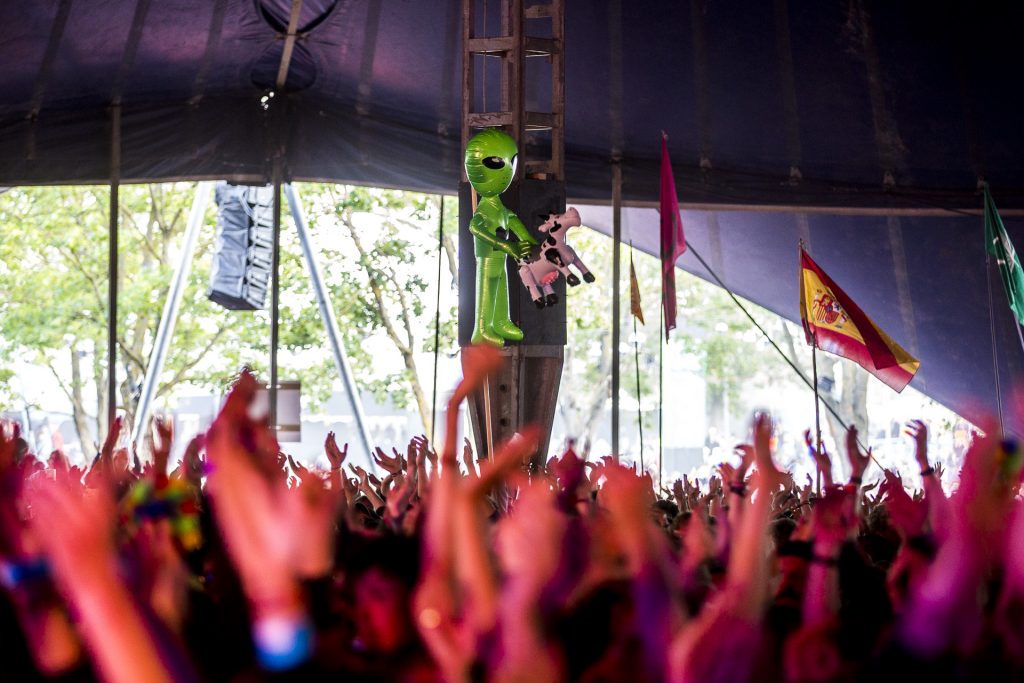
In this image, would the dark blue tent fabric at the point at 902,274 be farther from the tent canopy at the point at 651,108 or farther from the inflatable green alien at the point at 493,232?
the inflatable green alien at the point at 493,232

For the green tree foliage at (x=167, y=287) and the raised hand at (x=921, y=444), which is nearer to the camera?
the raised hand at (x=921, y=444)

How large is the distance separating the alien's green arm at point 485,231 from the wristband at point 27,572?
3775 mm

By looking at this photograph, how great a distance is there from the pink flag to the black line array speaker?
3329mm

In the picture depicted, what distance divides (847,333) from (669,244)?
3.43ft

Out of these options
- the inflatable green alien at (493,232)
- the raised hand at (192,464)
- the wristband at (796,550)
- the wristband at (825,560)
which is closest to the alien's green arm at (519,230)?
the inflatable green alien at (493,232)

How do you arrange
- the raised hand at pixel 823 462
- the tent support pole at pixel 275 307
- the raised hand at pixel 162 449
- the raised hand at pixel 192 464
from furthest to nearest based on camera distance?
the tent support pole at pixel 275 307, the raised hand at pixel 192 464, the raised hand at pixel 823 462, the raised hand at pixel 162 449

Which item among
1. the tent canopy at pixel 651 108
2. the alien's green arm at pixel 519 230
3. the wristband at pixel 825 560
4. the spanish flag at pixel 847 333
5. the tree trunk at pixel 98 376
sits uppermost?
the tent canopy at pixel 651 108

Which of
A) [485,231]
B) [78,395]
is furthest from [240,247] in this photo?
[78,395]

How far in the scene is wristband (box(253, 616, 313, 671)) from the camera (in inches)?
35.3

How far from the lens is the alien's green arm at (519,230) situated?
4.85 m

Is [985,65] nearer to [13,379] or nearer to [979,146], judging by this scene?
[979,146]

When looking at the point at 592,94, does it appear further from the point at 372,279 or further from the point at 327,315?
the point at 372,279

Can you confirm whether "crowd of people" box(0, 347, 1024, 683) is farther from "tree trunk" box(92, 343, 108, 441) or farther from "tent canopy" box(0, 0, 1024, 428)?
"tree trunk" box(92, 343, 108, 441)

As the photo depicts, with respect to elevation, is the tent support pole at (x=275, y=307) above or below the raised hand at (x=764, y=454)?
above
